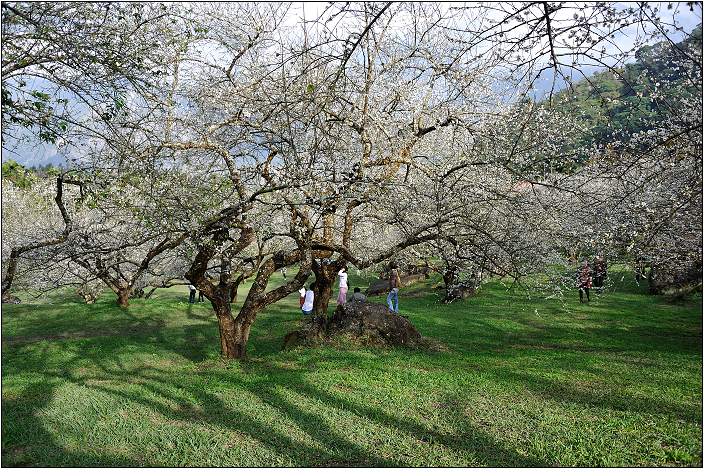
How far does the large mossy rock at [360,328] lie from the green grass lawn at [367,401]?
0.42 metres

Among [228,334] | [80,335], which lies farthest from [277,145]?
[80,335]

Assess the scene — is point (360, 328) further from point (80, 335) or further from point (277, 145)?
point (80, 335)

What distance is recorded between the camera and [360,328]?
403 inches

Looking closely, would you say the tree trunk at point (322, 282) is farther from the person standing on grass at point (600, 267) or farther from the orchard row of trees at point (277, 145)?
the person standing on grass at point (600, 267)

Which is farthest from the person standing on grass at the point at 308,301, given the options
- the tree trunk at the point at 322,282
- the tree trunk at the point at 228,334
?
the tree trunk at the point at 228,334

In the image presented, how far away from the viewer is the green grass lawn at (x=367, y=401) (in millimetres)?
4859

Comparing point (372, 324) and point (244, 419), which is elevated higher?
point (372, 324)

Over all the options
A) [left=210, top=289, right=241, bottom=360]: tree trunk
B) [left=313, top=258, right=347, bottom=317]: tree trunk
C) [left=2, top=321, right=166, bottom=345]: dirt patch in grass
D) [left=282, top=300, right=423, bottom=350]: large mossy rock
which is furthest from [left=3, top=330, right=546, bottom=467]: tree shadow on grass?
[left=2, top=321, right=166, bottom=345]: dirt patch in grass

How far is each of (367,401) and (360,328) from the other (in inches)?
149

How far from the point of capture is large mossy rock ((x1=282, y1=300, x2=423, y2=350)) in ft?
33.2

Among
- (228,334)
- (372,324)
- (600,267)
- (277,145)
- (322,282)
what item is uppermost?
(277,145)

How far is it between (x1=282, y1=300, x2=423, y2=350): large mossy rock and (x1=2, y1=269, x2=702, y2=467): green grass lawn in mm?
418

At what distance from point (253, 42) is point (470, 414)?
25.1ft

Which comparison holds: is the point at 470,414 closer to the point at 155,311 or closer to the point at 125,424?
the point at 125,424
